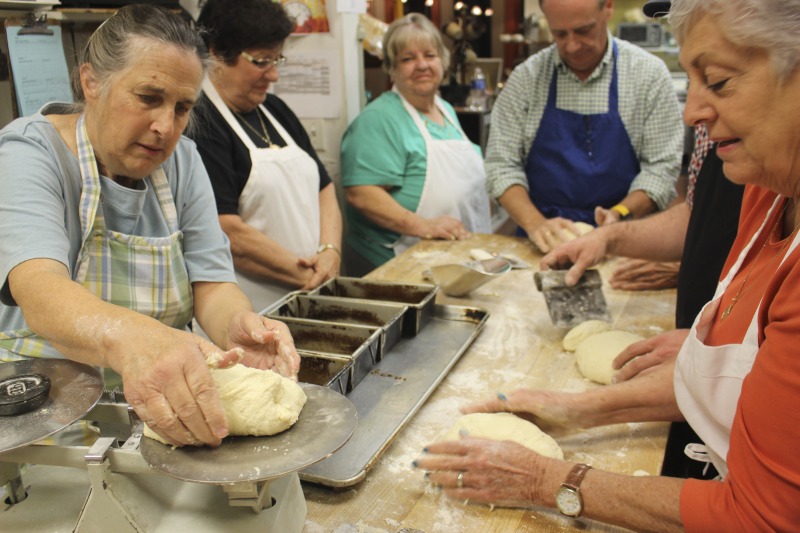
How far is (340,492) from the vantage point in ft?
4.51

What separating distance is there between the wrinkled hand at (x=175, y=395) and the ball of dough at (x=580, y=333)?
1286mm

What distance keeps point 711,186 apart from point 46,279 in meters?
1.80

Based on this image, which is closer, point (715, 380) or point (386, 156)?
point (715, 380)

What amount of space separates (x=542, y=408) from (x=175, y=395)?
90 cm

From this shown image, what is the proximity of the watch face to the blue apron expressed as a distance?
228 centimetres

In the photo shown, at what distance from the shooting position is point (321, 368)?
69.0 inches

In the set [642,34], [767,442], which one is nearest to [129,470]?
[767,442]

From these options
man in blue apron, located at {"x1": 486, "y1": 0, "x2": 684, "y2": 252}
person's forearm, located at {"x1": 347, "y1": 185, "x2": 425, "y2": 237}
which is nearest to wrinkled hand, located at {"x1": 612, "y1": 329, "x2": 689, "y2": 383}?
man in blue apron, located at {"x1": 486, "y1": 0, "x2": 684, "y2": 252}

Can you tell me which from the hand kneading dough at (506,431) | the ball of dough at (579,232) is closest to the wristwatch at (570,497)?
the hand kneading dough at (506,431)

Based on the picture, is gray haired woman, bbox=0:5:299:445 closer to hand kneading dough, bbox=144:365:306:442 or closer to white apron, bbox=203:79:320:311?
hand kneading dough, bbox=144:365:306:442

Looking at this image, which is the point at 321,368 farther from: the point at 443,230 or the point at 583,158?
the point at 583,158

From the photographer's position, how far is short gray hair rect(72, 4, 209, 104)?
149 centimetres

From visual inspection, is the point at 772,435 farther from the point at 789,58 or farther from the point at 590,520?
the point at 789,58

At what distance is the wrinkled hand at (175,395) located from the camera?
1074 millimetres
